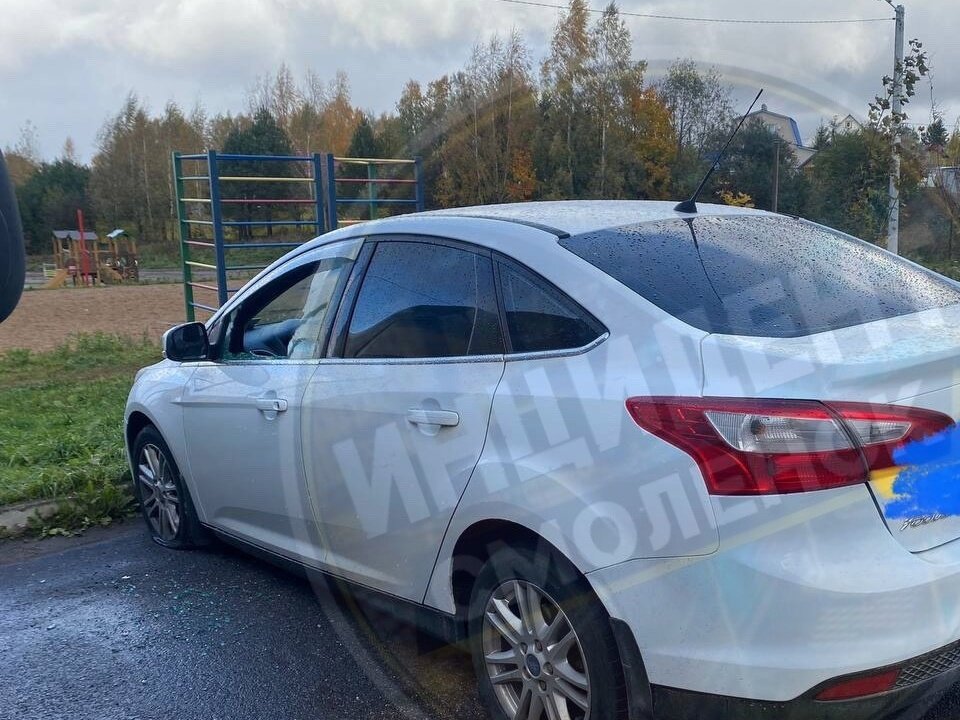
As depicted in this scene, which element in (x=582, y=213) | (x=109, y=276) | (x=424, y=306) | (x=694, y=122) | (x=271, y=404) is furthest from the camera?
(x=109, y=276)

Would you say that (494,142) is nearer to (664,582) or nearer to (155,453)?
(155,453)

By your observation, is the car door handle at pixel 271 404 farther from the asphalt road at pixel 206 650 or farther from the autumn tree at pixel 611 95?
the autumn tree at pixel 611 95

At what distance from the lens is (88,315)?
1900cm

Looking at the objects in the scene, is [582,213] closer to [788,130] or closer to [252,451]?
[252,451]

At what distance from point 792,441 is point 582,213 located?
138 centimetres

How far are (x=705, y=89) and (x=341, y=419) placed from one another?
28.8 ft

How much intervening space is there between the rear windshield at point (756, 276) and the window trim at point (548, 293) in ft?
0.48

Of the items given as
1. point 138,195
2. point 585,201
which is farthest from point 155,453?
point 138,195

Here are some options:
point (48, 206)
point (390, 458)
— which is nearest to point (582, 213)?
point (390, 458)

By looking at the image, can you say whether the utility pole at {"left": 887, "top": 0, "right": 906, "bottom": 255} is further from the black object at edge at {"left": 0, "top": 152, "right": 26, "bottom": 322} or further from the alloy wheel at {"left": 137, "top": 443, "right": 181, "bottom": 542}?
the black object at edge at {"left": 0, "top": 152, "right": 26, "bottom": 322}

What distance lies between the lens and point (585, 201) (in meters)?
3.76

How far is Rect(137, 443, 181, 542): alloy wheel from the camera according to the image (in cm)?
468

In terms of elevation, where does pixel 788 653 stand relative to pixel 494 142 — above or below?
below

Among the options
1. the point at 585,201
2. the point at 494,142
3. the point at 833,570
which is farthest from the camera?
the point at 494,142
